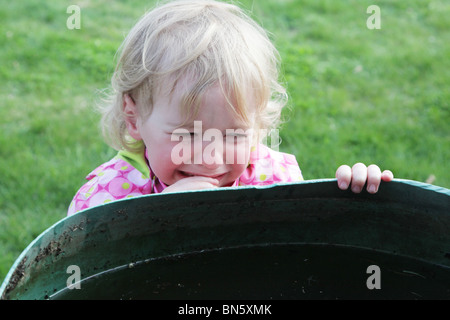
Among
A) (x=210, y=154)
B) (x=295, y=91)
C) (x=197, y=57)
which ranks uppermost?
(x=295, y=91)

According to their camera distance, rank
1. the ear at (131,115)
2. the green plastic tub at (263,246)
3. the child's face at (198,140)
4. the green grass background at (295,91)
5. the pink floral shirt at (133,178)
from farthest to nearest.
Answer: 1. the green grass background at (295,91)
2. the pink floral shirt at (133,178)
3. the ear at (131,115)
4. the child's face at (198,140)
5. the green plastic tub at (263,246)

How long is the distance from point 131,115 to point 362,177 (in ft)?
2.66

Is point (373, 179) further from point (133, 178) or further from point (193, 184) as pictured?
point (133, 178)

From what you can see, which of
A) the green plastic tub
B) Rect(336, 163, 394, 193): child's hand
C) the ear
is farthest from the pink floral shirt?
Rect(336, 163, 394, 193): child's hand

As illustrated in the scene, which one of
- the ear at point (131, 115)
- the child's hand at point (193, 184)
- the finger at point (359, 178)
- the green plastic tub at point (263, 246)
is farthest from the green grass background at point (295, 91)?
the finger at point (359, 178)

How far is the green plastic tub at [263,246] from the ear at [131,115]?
0.48 m

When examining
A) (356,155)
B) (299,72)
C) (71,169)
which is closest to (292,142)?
(356,155)

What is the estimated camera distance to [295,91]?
3807mm

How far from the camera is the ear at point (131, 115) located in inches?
78.0

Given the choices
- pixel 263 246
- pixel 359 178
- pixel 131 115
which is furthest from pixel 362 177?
pixel 131 115

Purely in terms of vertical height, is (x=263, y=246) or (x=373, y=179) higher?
(x=373, y=179)

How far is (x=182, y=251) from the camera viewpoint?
170 cm

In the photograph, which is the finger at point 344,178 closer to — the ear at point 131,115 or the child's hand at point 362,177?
the child's hand at point 362,177

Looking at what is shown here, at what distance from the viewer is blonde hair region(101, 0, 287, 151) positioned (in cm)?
175
